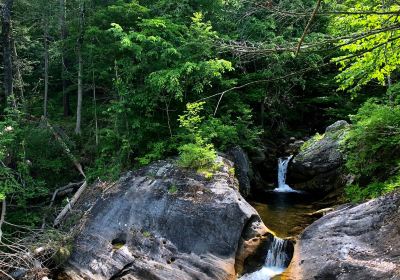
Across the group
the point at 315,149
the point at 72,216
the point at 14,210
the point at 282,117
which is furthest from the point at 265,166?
the point at 14,210

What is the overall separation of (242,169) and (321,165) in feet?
11.3

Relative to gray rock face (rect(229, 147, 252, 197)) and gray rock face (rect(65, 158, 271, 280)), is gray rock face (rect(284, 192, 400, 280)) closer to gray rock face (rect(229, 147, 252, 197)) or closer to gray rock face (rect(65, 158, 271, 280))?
gray rock face (rect(65, 158, 271, 280))

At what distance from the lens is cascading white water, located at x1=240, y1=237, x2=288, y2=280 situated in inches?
374

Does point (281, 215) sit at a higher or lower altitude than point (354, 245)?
lower

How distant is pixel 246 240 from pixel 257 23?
10486 millimetres

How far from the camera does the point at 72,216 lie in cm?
1199

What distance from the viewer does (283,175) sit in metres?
16.9

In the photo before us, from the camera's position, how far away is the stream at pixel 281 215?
9.73 metres

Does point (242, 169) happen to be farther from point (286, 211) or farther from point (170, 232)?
point (170, 232)

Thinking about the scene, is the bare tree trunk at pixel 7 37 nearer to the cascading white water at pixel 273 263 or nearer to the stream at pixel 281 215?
the stream at pixel 281 215

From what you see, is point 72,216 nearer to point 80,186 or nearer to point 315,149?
point 80,186

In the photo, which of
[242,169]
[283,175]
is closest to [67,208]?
[242,169]

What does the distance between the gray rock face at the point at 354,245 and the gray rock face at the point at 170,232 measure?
1.43 metres

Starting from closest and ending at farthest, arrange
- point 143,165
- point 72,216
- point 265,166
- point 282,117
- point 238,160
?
point 72,216
point 143,165
point 238,160
point 265,166
point 282,117
